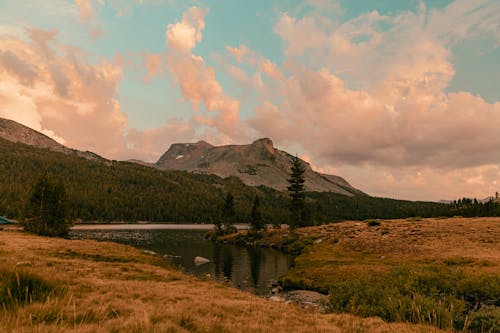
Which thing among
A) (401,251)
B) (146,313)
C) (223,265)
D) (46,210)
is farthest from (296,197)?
(146,313)

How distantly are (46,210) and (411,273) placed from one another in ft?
222

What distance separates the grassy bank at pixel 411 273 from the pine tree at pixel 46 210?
50644 millimetres

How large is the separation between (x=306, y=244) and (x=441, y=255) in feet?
116

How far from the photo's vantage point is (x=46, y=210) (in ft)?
208

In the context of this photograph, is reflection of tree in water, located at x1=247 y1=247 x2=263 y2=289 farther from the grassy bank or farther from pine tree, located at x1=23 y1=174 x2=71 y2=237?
pine tree, located at x1=23 y1=174 x2=71 y2=237

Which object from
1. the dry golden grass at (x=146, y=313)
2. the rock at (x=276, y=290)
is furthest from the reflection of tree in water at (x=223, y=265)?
the dry golden grass at (x=146, y=313)

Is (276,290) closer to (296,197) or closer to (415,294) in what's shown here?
(415,294)

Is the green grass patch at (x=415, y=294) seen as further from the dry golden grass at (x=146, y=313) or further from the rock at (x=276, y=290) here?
the rock at (x=276, y=290)

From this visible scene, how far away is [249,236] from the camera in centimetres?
9706

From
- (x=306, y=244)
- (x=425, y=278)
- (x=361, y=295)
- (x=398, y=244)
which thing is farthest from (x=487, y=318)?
(x=306, y=244)

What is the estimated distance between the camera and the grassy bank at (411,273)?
14.6 metres

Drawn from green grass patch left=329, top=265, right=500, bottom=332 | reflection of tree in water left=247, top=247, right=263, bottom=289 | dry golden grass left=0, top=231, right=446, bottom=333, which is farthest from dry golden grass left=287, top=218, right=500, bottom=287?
dry golden grass left=0, top=231, right=446, bottom=333

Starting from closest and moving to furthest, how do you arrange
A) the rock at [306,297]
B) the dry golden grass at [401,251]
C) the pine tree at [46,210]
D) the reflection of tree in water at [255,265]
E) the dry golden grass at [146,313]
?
the dry golden grass at [146,313]
the rock at [306,297]
the dry golden grass at [401,251]
the reflection of tree in water at [255,265]
the pine tree at [46,210]

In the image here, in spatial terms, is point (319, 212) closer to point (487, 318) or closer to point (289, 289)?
point (289, 289)
